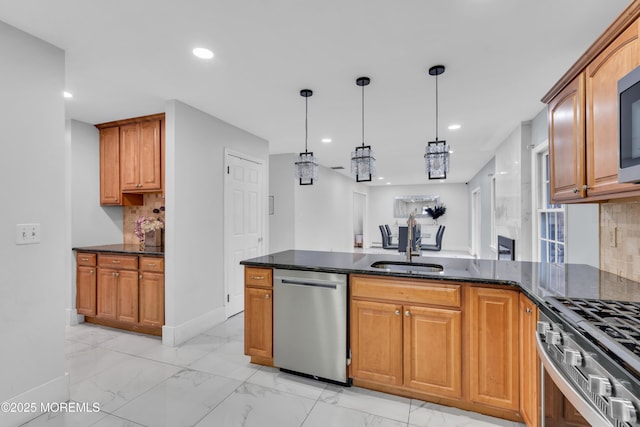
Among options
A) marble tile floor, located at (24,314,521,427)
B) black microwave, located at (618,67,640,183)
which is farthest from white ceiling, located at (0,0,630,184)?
marble tile floor, located at (24,314,521,427)

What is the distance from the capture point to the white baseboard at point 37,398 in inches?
72.2

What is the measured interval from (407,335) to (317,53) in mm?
2079

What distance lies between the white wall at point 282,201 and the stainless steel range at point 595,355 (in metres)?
4.73

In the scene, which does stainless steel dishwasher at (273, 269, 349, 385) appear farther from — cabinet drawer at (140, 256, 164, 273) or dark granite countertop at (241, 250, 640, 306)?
cabinet drawer at (140, 256, 164, 273)

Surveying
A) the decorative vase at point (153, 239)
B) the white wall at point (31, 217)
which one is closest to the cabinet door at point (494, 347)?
the white wall at point (31, 217)

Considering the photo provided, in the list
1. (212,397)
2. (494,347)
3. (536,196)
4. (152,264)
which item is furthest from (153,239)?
(536,196)

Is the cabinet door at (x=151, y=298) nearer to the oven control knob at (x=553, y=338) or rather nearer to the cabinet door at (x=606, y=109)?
the oven control knob at (x=553, y=338)

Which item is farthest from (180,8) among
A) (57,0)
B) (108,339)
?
(108,339)

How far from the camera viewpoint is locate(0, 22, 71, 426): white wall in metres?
1.85

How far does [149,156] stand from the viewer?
11.4 ft

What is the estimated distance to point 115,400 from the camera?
2104 mm

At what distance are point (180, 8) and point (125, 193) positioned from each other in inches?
106

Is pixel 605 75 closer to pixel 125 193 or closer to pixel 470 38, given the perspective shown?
pixel 470 38

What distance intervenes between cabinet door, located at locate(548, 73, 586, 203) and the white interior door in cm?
323
